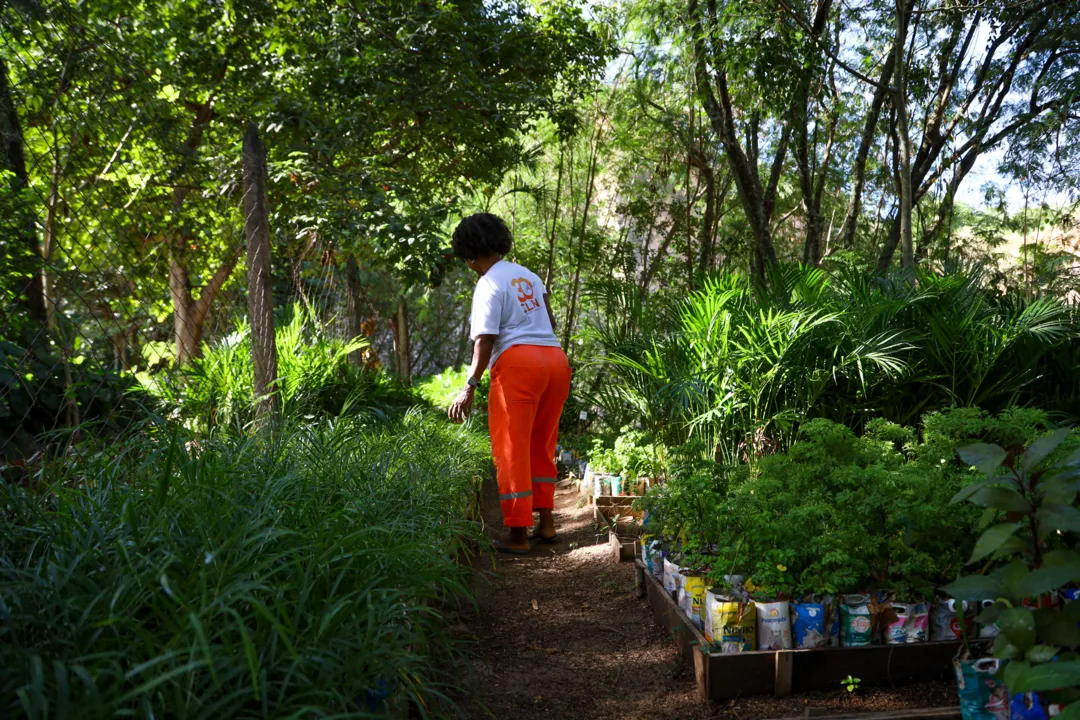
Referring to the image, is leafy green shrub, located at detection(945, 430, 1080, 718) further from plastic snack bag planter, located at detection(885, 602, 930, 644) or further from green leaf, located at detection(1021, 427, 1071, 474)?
plastic snack bag planter, located at detection(885, 602, 930, 644)

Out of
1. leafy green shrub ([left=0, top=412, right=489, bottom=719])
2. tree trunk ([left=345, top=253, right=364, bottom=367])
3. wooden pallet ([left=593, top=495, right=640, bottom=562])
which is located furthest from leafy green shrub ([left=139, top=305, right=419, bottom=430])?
wooden pallet ([left=593, top=495, right=640, bottom=562])

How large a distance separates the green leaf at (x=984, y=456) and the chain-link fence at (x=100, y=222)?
96.6 inches

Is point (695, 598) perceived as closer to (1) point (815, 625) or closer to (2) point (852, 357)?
(1) point (815, 625)

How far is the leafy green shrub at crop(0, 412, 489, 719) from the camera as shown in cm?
130

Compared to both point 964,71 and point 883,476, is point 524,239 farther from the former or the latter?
point 883,476

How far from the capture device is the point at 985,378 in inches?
178

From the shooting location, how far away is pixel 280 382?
5.01 metres

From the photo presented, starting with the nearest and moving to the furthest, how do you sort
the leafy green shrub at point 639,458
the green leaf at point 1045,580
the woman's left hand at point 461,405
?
the green leaf at point 1045,580 < the woman's left hand at point 461,405 < the leafy green shrub at point 639,458

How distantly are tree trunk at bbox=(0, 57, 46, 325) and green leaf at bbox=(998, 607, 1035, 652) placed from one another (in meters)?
2.79

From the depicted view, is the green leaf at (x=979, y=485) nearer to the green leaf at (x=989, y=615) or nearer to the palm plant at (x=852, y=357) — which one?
the green leaf at (x=989, y=615)

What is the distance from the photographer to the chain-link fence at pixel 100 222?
297 cm

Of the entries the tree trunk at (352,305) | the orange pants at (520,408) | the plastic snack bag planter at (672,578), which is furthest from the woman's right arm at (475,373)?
the tree trunk at (352,305)

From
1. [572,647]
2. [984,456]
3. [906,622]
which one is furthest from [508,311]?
[984,456]

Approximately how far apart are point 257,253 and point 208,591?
3.19 metres
